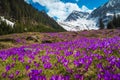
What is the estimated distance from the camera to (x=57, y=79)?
4707 millimetres

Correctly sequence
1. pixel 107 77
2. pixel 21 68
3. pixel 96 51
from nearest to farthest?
1. pixel 107 77
2. pixel 21 68
3. pixel 96 51

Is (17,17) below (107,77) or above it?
above

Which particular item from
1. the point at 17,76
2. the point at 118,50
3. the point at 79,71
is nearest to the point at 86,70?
the point at 79,71

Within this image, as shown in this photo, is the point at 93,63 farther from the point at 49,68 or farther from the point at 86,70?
the point at 49,68

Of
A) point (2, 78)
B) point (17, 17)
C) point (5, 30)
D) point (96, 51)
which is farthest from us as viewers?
point (17, 17)

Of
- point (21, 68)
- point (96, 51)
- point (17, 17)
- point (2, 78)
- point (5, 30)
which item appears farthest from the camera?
point (17, 17)

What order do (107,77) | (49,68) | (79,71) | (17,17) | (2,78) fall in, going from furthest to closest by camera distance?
(17,17), (49,68), (79,71), (2,78), (107,77)

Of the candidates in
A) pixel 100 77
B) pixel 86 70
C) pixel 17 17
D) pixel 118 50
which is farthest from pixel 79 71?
pixel 17 17

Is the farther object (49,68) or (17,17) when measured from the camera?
(17,17)

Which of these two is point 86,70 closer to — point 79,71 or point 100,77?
point 79,71

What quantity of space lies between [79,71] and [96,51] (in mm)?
3651

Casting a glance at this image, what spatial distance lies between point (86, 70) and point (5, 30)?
108m

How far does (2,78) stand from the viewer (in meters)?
5.72

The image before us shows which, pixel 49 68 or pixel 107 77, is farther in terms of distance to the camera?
pixel 49 68
